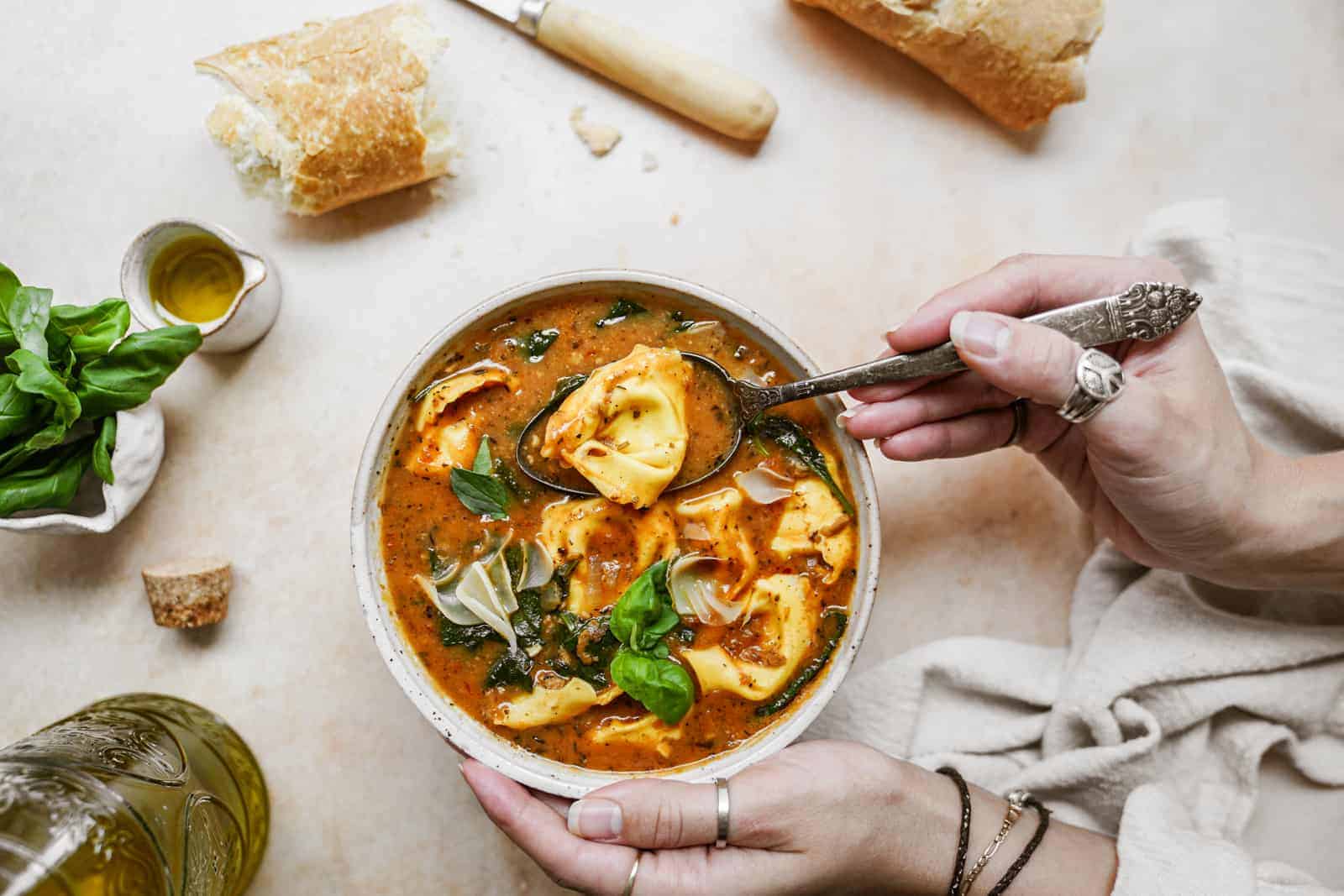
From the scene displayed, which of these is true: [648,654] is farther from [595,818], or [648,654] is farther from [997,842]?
[997,842]

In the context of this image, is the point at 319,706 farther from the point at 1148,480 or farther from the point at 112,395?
the point at 1148,480

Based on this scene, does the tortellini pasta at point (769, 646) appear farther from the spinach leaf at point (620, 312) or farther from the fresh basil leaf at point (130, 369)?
the fresh basil leaf at point (130, 369)

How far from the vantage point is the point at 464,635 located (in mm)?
2893

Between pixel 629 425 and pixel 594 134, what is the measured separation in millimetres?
1138

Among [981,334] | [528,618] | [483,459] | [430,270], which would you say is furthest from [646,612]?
[430,270]

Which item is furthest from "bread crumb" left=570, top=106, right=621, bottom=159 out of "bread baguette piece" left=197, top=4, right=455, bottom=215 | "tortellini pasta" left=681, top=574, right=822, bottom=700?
"tortellini pasta" left=681, top=574, right=822, bottom=700

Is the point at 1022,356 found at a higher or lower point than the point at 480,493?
→ higher

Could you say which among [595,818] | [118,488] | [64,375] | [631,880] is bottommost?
[118,488]

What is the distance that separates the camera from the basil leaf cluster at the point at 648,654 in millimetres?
2779

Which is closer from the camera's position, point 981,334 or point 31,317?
point 981,334

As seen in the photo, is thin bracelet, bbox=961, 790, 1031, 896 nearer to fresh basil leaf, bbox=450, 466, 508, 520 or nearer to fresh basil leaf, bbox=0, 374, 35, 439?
fresh basil leaf, bbox=450, 466, 508, 520

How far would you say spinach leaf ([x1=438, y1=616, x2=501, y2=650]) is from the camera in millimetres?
2893

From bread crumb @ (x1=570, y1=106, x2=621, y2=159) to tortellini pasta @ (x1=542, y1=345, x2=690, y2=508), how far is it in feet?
3.04

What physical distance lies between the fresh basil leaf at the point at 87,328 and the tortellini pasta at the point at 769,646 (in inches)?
75.3
